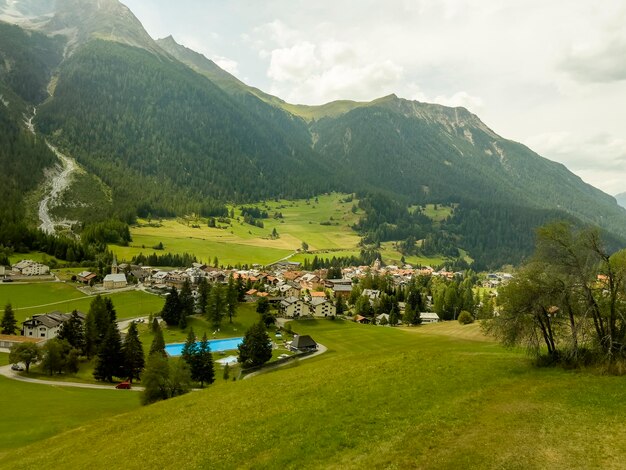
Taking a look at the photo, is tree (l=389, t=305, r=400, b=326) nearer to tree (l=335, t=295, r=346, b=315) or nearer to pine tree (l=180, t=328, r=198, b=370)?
tree (l=335, t=295, r=346, b=315)

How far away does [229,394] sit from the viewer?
39.0 meters

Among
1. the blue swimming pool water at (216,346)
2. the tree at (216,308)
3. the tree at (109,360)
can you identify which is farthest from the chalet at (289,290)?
the tree at (109,360)

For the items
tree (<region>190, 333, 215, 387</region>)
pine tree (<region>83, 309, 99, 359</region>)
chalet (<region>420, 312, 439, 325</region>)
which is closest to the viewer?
tree (<region>190, 333, 215, 387</region>)

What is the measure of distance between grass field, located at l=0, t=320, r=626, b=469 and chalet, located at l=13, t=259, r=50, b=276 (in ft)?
388

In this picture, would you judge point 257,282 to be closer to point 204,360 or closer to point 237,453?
point 204,360

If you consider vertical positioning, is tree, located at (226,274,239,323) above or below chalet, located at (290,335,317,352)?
above

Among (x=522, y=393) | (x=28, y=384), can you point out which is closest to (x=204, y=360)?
(x=28, y=384)

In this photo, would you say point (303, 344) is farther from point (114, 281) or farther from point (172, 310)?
point (114, 281)

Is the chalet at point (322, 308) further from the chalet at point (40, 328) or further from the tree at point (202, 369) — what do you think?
the tree at point (202, 369)

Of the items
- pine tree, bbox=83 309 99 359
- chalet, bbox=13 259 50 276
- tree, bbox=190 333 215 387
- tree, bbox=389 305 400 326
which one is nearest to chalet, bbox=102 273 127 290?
chalet, bbox=13 259 50 276

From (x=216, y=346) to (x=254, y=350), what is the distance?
71.5 feet

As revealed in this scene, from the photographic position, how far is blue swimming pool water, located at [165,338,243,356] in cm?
8306

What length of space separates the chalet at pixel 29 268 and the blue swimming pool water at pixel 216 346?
254 feet

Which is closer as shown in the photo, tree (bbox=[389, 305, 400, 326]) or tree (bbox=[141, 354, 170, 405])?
tree (bbox=[141, 354, 170, 405])
